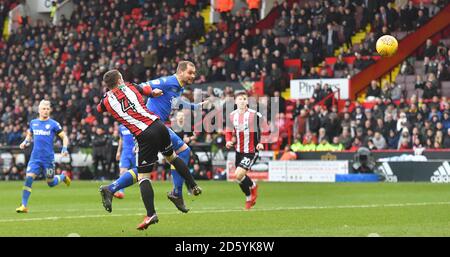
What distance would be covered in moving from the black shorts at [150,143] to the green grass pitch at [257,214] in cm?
93

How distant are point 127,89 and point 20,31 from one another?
1478 inches

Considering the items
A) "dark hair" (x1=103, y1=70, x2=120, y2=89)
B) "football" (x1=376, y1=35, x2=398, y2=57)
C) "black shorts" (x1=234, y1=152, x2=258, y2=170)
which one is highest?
"football" (x1=376, y1=35, x2=398, y2=57)

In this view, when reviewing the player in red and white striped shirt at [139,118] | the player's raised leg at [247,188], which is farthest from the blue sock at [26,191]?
the player in red and white striped shirt at [139,118]

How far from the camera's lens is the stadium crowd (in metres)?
34.9

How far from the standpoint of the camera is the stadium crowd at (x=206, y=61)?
3494cm

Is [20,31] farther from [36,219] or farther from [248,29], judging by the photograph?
[36,219]

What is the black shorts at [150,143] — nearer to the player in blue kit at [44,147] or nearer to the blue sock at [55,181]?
the player in blue kit at [44,147]

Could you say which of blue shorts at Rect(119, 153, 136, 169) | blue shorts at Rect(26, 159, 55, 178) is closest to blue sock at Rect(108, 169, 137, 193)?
blue shorts at Rect(26, 159, 55, 178)

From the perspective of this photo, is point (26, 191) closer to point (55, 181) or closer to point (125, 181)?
point (55, 181)

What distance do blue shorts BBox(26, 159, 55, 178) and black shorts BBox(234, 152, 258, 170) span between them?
3.98 metres

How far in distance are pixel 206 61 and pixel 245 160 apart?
21.9m

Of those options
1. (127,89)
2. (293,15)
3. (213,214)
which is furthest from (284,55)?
(127,89)

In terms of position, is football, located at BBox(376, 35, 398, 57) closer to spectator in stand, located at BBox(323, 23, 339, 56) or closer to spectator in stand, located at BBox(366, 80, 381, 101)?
spectator in stand, located at BBox(366, 80, 381, 101)

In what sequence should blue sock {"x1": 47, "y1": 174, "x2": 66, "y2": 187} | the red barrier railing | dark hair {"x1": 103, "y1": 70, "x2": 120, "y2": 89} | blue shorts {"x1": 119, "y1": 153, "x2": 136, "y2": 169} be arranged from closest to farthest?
1. dark hair {"x1": 103, "y1": 70, "x2": 120, "y2": 89}
2. blue sock {"x1": 47, "y1": 174, "x2": 66, "y2": 187}
3. blue shorts {"x1": 119, "y1": 153, "x2": 136, "y2": 169}
4. the red barrier railing
